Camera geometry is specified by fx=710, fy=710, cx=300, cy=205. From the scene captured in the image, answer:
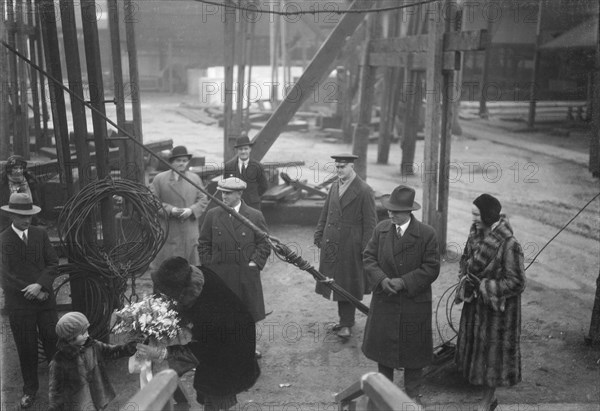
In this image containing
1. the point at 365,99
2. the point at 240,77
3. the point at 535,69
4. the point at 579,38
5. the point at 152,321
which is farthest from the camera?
the point at 535,69

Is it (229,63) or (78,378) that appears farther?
(229,63)

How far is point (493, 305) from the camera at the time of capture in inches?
225

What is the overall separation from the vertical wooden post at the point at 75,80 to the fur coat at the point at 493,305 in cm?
375

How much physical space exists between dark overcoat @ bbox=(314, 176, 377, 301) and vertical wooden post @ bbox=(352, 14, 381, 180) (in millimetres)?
6726

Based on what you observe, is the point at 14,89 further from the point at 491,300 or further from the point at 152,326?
the point at 491,300

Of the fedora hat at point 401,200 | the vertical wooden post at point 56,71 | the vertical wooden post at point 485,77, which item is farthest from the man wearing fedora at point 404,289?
the vertical wooden post at point 485,77

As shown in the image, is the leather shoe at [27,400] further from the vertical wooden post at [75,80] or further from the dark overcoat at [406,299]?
the dark overcoat at [406,299]

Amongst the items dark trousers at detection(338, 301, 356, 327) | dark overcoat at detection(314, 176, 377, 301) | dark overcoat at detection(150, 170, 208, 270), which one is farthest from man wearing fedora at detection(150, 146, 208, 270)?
dark trousers at detection(338, 301, 356, 327)

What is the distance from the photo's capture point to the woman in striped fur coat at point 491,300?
569 cm

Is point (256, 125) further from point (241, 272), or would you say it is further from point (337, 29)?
point (241, 272)

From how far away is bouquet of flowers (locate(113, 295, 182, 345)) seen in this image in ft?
15.6

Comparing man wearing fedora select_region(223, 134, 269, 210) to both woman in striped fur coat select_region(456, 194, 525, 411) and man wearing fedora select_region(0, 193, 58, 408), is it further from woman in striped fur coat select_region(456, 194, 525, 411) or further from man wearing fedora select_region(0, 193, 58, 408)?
woman in striped fur coat select_region(456, 194, 525, 411)

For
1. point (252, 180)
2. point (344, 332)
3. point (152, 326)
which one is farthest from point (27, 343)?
point (252, 180)

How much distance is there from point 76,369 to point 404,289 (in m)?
2.69
